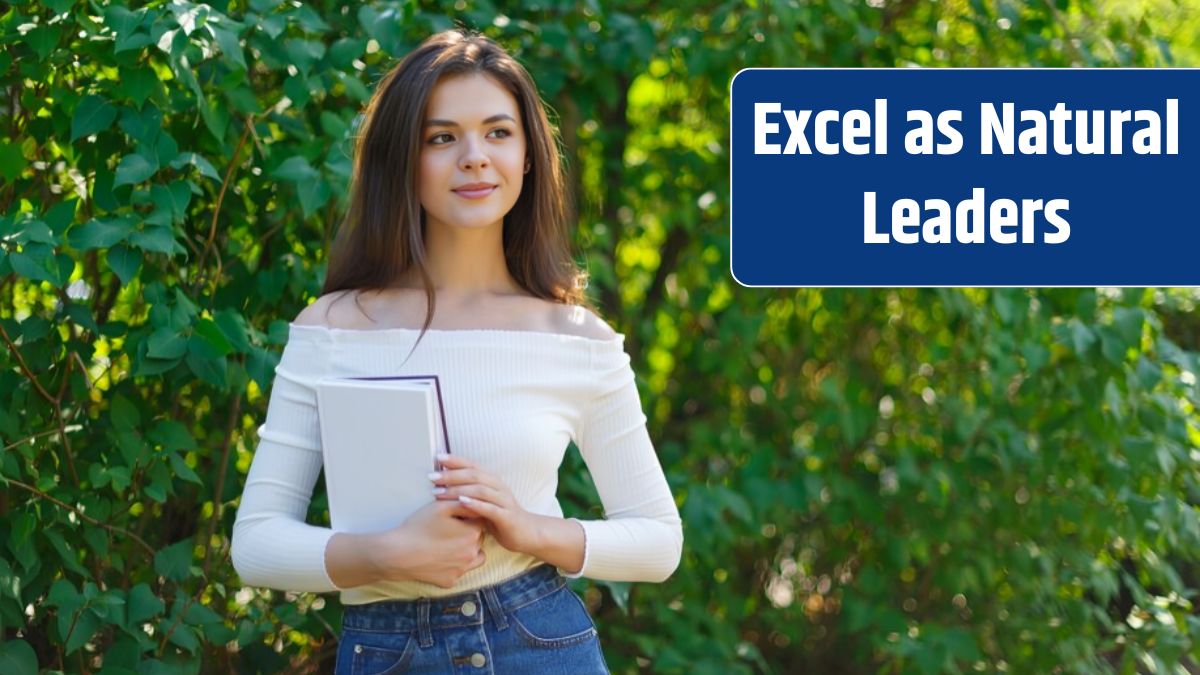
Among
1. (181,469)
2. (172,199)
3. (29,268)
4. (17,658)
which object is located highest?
(172,199)

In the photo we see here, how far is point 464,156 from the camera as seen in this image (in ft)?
5.45

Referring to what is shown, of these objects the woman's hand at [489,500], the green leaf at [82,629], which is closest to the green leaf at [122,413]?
the green leaf at [82,629]

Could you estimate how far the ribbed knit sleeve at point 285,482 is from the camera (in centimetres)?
158

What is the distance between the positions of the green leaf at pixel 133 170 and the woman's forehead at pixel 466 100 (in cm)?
65

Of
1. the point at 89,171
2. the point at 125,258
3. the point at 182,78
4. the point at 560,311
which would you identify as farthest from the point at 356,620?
the point at 89,171

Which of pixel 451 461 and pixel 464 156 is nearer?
pixel 451 461

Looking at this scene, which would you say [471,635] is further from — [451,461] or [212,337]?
[212,337]

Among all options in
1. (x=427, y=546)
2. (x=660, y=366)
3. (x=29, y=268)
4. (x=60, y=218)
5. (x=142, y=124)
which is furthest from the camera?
(x=660, y=366)

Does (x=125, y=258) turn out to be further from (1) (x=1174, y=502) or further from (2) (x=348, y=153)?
(1) (x=1174, y=502)

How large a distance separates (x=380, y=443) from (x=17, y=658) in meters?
0.98

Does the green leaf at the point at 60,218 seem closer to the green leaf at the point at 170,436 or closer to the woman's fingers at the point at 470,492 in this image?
the green leaf at the point at 170,436

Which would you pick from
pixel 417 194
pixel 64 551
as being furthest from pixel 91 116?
pixel 417 194

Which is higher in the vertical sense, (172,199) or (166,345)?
(172,199)

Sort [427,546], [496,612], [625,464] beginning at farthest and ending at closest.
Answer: [625,464], [496,612], [427,546]
